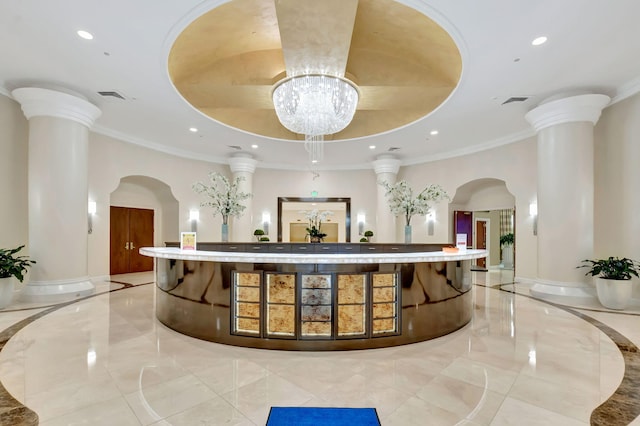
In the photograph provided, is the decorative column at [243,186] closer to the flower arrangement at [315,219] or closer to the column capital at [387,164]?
the flower arrangement at [315,219]

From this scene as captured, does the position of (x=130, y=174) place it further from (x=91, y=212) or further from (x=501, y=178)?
(x=501, y=178)

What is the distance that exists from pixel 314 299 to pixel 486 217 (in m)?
11.2

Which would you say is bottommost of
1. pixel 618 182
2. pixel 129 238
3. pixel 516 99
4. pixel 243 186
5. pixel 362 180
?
pixel 129 238

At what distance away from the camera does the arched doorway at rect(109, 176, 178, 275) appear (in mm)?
9469

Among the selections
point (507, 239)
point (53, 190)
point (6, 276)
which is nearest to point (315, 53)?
point (53, 190)

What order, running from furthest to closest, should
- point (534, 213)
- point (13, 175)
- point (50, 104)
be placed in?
point (534, 213) → point (13, 175) → point (50, 104)

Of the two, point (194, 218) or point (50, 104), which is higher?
point (50, 104)

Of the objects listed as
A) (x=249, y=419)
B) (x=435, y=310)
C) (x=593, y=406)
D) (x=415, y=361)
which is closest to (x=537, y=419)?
(x=593, y=406)

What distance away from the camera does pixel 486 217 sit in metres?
12.4

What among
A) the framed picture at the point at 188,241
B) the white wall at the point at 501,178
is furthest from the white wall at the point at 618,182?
the framed picture at the point at 188,241

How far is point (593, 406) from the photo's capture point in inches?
93.1

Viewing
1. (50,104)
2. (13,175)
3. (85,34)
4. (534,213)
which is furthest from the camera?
(534,213)

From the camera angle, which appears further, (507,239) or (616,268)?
(507,239)

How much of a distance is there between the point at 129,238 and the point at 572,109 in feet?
39.0
